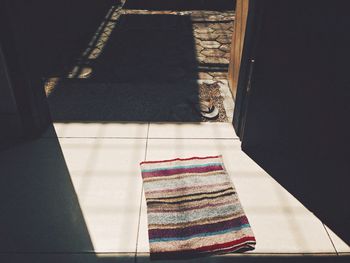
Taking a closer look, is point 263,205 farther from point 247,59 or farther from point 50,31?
point 50,31

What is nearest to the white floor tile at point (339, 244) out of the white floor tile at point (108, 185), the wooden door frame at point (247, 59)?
the wooden door frame at point (247, 59)

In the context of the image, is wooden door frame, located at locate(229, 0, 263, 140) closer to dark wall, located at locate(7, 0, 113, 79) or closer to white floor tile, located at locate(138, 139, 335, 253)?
white floor tile, located at locate(138, 139, 335, 253)

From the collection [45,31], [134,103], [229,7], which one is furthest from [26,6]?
[229,7]

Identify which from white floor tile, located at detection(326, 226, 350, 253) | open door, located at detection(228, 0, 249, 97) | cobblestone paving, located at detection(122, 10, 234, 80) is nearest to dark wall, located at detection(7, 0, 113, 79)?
cobblestone paving, located at detection(122, 10, 234, 80)

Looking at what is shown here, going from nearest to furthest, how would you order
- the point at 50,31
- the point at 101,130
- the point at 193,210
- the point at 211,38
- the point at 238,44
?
the point at 193,210
the point at 101,130
the point at 238,44
the point at 50,31
the point at 211,38

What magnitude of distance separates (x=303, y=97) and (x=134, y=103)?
1867 millimetres

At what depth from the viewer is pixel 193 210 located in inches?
83.1

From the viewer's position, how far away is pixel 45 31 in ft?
12.9

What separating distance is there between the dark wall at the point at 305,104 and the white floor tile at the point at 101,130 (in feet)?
3.48

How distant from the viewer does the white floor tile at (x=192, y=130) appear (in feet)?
9.41

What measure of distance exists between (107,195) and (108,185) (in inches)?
4.1

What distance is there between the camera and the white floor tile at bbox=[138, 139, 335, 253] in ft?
6.24

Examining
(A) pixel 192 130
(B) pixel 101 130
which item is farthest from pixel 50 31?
(A) pixel 192 130

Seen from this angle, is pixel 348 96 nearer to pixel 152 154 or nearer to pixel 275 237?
pixel 275 237
